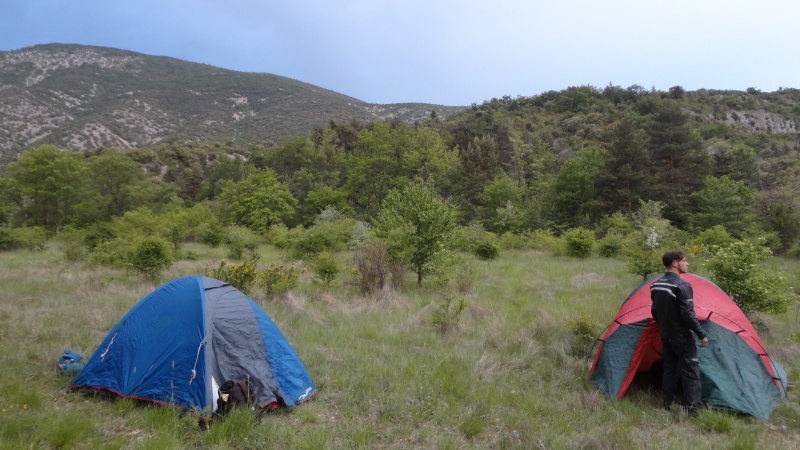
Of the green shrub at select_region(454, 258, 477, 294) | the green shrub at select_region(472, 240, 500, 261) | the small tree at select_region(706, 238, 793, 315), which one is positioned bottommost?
the green shrub at select_region(472, 240, 500, 261)

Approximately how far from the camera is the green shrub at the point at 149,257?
41.0 ft

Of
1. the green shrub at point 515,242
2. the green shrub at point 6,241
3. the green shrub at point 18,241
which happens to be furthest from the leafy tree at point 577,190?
the green shrub at point 6,241

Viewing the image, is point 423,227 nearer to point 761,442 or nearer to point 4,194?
point 761,442

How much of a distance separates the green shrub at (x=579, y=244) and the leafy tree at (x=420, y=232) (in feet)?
29.2

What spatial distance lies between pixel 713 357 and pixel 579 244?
1565cm

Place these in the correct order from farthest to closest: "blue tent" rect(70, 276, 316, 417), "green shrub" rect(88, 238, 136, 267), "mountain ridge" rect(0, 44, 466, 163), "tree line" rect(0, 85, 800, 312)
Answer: "mountain ridge" rect(0, 44, 466, 163) < "tree line" rect(0, 85, 800, 312) < "green shrub" rect(88, 238, 136, 267) < "blue tent" rect(70, 276, 316, 417)

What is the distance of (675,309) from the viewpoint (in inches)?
201

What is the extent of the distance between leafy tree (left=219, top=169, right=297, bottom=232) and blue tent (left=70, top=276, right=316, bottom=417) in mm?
29949

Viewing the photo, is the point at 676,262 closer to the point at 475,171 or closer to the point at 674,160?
the point at 674,160

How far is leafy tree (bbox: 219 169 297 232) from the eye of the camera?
35.6 m

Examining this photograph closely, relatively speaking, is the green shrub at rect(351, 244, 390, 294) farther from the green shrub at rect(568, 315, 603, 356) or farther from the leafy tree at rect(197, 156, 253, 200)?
the leafy tree at rect(197, 156, 253, 200)

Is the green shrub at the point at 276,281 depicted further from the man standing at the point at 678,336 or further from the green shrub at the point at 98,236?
the green shrub at the point at 98,236

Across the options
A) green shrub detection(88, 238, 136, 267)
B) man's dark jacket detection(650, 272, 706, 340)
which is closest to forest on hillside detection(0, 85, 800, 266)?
green shrub detection(88, 238, 136, 267)

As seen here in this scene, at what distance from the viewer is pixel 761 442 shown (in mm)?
4316
